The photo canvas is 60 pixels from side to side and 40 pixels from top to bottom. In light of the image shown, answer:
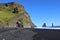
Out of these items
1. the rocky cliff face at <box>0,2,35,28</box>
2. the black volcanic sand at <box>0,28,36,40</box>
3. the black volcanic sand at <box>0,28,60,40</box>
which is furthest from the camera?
the rocky cliff face at <box>0,2,35,28</box>

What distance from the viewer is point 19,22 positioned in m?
109

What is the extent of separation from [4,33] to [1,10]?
93.2 meters

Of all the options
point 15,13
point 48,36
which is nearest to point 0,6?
point 15,13

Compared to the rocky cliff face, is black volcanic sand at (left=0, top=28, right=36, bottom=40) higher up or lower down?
lower down

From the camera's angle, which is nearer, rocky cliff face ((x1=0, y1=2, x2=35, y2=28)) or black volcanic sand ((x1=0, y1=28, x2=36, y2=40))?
black volcanic sand ((x1=0, y1=28, x2=36, y2=40))

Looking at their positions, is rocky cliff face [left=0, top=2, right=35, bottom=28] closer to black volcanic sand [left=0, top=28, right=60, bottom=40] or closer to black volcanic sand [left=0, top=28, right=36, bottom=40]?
black volcanic sand [left=0, top=28, right=36, bottom=40]

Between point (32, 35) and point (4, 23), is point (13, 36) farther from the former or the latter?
point (4, 23)

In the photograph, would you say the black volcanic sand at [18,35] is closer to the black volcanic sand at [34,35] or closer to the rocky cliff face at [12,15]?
the black volcanic sand at [34,35]

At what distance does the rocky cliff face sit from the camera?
106275 millimetres

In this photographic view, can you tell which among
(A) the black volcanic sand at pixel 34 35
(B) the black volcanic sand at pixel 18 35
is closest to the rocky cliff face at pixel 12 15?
(B) the black volcanic sand at pixel 18 35

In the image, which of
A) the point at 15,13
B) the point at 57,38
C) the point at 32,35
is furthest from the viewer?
the point at 15,13

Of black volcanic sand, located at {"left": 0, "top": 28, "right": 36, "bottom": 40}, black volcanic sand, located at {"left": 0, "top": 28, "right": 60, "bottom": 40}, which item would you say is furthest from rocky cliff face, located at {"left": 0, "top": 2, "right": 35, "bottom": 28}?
black volcanic sand, located at {"left": 0, "top": 28, "right": 60, "bottom": 40}

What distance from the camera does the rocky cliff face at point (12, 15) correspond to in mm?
106275

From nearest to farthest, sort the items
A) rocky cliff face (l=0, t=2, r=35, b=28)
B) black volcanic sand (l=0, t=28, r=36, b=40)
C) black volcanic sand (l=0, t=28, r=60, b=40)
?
1. black volcanic sand (l=0, t=28, r=60, b=40)
2. black volcanic sand (l=0, t=28, r=36, b=40)
3. rocky cliff face (l=0, t=2, r=35, b=28)
